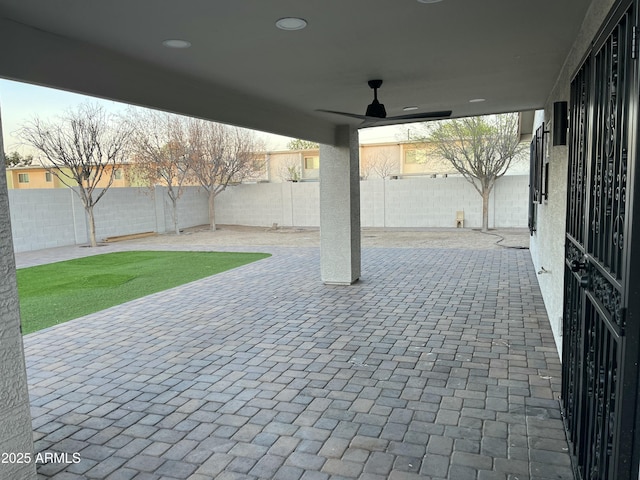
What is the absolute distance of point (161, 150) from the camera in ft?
53.2

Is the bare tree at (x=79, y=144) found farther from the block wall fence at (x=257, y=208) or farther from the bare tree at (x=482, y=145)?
the bare tree at (x=482, y=145)

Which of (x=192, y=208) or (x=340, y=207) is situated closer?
(x=340, y=207)

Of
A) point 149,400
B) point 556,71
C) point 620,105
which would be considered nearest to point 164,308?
point 149,400

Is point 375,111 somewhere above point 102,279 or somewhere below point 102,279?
above

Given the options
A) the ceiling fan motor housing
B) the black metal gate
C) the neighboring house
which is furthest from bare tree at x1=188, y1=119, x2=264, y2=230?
the black metal gate

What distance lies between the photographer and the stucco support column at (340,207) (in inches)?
287

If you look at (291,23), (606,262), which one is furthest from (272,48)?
(606,262)

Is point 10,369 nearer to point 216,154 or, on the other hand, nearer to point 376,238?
point 376,238

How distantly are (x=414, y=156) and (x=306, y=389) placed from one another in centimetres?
1805

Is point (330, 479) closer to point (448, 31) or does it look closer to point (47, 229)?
point (448, 31)

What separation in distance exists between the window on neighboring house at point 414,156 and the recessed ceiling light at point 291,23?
55.4ft

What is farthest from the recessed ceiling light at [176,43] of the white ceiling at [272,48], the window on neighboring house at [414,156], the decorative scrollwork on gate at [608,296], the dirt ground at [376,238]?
the window on neighboring house at [414,156]

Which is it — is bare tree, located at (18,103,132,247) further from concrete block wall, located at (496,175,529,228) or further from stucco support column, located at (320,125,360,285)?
concrete block wall, located at (496,175,529,228)

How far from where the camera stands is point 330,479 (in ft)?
8.16
